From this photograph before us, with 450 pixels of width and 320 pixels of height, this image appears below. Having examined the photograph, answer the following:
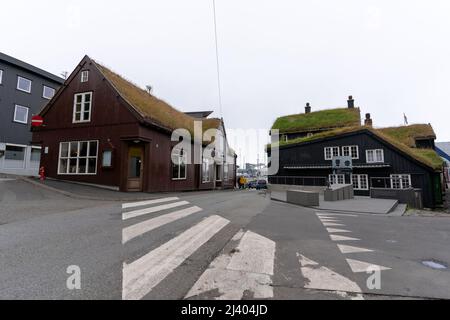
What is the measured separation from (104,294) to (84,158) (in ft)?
50.2

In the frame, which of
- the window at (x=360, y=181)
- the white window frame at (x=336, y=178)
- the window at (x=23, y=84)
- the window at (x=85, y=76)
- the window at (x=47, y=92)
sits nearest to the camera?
the window at (x=85, y=76)

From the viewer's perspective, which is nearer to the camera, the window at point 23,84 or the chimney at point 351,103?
the window at point 23,84

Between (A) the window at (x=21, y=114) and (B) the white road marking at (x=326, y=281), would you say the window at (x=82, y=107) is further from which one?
(B) the white road marking at (x=326, y=281)

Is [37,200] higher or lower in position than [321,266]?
higher

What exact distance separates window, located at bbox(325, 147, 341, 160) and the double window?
112ft

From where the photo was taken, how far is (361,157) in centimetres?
2547

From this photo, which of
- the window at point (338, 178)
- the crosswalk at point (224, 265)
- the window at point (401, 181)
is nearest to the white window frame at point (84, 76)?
the crosswalk at point (224, 265)

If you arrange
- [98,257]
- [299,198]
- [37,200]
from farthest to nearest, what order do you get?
[299,198], [37,200], [98,257]

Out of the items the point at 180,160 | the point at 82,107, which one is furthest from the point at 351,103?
the point at 82,107

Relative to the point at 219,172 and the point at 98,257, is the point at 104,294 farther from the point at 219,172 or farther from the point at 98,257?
the point at 219,172

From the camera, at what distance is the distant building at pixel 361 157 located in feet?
74.2

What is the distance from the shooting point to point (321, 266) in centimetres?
405

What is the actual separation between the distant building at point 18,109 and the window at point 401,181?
120ft

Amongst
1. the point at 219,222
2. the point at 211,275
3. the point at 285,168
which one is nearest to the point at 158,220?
the point at 219,222
